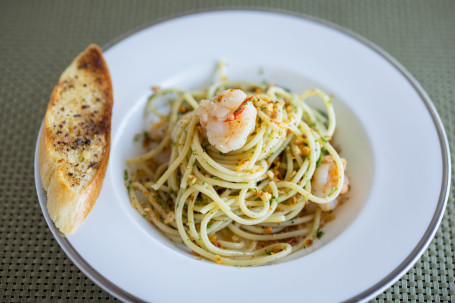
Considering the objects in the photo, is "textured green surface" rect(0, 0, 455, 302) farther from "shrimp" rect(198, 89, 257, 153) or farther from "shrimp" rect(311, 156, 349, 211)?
"shrimp" rect(198, 89, 257, 153)

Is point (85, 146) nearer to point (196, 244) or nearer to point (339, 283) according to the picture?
point (196, 244)

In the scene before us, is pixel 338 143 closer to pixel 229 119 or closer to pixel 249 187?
pixel 249 187

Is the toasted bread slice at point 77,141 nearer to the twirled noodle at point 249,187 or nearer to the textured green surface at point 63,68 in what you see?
the twirled noodle at point 249,187

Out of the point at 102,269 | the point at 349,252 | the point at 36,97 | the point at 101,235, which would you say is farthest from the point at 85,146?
the point at 349,252

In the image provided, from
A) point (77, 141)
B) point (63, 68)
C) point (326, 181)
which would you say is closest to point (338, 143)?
point (326, 181)

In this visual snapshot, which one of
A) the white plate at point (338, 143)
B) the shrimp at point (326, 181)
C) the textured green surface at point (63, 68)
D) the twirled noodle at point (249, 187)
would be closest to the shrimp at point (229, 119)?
the twirled noodle at point (249, 187)

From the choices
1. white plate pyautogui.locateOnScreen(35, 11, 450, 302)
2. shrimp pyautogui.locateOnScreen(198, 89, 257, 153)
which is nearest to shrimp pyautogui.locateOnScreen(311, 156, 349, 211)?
white plate pyautogui.locateOnScreen(35, 11, 450, 302)
